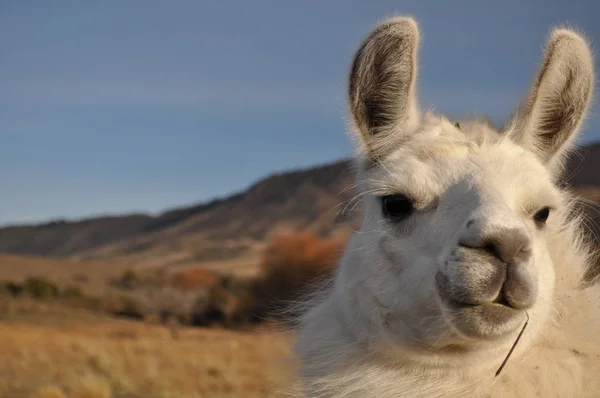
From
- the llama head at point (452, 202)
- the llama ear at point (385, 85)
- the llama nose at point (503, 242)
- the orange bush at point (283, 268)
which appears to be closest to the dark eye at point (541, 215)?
the llama head at point (452, 202)

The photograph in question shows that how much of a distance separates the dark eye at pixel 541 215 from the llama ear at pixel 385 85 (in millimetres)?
743

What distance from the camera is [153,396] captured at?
11.2 metres

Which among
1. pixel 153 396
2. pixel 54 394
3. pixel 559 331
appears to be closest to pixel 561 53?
pixel 559 331

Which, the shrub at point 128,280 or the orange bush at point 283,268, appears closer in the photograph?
the orange bush at point 283,268

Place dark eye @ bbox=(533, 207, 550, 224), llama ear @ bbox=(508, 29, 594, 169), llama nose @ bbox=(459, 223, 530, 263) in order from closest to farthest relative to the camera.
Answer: llama nose @ bbox=(459, 223, 530, 263)
dark eye @ bbox=(533, 207, 550, 224)
llama ear @ bbox=(508, 29, 594, 169)

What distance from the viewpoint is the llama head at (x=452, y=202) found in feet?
9.34

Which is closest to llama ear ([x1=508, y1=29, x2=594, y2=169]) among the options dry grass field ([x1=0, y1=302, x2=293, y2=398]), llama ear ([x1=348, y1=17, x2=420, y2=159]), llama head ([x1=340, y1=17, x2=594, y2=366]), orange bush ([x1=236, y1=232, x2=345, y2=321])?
llama head ([x1=340, y1=17, x2=594, y2=366])

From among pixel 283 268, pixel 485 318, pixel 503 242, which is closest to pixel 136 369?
pixel 485 318

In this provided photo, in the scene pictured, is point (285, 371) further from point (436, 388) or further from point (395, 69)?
point (395, 69)

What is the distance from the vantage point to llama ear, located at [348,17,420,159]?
11.5 feet

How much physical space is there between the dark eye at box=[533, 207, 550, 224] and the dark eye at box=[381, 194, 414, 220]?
0.55m

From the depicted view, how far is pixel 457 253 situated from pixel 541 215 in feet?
2.19

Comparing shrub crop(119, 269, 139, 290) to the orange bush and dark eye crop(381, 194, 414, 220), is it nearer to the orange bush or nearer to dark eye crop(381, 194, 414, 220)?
the orange bush

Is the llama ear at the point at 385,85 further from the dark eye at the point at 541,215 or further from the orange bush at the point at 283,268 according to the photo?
the orange bush at the point at 283,268
